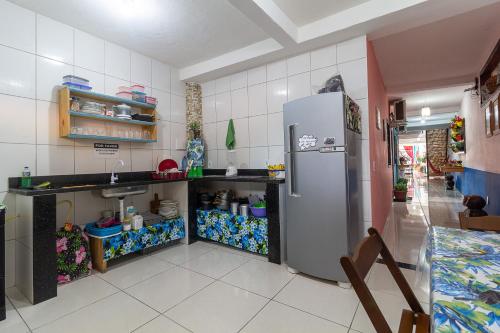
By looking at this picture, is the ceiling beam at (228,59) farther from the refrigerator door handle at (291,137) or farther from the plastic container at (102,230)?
the plastic container at (102,230)

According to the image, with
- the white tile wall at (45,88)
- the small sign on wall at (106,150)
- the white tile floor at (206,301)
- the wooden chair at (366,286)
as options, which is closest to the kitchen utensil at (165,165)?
the white tile wall at (45,88)

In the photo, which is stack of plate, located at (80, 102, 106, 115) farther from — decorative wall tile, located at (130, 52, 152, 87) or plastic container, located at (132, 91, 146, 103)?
decorative wall tile, located at (130, 52, 152, 87)

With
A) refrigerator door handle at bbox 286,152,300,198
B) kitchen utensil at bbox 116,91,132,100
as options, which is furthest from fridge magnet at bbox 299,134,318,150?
kitchen utensil at bbox 116,91,132,100

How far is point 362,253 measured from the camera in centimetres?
83

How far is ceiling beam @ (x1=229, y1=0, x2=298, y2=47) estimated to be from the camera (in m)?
1.94

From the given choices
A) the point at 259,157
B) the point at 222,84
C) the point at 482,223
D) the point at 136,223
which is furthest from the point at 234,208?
the point at 482,223

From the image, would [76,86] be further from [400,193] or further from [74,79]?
[400,193]

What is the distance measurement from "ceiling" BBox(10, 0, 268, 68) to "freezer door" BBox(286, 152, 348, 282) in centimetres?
154

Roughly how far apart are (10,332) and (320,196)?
2347 mm

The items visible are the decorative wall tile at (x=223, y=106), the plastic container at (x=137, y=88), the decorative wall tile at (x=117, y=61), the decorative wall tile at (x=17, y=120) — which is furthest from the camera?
the decorative wall tile at (x=223, y=106)

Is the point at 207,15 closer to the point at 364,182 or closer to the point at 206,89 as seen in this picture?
the point at 206,89

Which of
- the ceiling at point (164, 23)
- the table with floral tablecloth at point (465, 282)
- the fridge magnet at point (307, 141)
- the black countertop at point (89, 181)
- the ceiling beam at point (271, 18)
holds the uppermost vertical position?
the ceiling at point (164, 23)

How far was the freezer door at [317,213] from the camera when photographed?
6.39 ft

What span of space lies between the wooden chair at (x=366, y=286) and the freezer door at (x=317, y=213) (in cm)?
94
